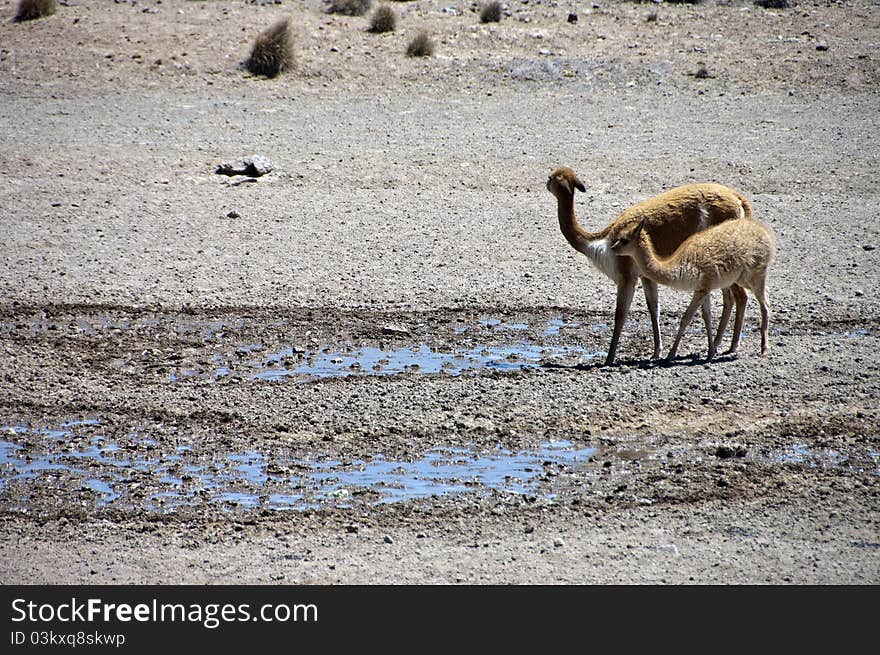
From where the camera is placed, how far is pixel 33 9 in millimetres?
22672

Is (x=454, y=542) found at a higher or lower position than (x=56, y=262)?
higher

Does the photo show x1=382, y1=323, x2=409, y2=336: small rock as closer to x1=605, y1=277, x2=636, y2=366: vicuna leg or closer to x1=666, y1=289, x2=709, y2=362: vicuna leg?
x1=605, y1=277, x2=636, y2=366: vicuna leg

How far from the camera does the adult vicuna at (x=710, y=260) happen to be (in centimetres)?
1015

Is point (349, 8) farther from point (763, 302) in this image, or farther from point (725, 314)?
point (763, 302)

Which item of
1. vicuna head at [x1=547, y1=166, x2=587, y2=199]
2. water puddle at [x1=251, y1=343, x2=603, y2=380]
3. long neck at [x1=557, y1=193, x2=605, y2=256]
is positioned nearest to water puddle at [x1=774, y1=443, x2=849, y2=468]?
water puddle at [x1=251, y1=343, x2=603, y2=380]

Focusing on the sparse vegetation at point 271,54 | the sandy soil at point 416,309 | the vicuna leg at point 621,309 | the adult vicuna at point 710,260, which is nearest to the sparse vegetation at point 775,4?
the sandy soil at point 416,309

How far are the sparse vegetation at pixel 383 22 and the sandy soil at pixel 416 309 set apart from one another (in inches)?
17.9

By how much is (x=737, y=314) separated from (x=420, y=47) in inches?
489

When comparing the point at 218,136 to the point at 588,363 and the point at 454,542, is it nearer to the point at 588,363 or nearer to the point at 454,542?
the point at 588,363

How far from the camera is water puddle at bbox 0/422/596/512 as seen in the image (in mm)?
7781

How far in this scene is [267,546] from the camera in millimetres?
7074

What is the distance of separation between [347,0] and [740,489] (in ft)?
59.9

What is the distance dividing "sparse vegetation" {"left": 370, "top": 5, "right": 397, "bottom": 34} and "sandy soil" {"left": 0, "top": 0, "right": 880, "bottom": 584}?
454 mm

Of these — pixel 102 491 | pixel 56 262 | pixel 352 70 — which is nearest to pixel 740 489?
pixel 102 491
